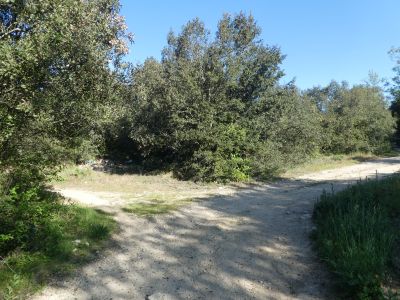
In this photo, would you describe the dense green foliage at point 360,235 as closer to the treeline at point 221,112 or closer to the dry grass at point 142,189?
the dry grass at point 142,189

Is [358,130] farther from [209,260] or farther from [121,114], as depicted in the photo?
[209,260]

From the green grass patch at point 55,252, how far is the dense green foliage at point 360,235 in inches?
174

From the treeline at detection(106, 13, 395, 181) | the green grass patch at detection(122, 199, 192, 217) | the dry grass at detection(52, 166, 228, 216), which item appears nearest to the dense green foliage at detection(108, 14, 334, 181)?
the treeline at detection(106, 13, 395, 181)

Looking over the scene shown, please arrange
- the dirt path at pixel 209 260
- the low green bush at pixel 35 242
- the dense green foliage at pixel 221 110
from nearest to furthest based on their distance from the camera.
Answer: the dirt path at pixel 209 260
the low green bush at pixel 35 242
the dense green foliage at pixel 221 110

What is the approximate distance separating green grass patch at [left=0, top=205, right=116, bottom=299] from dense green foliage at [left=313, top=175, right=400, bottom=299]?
4.41 metres

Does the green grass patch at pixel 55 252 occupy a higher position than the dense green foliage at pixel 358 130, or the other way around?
the dense green foliage at pixel 358 130

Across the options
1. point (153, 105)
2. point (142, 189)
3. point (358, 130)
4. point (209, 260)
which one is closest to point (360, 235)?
point (209, 260)

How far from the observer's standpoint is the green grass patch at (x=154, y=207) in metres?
10.5

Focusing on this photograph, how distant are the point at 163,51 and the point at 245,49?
26.2ft

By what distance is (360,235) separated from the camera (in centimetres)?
637

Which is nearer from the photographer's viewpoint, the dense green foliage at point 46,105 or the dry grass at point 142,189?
the dense green foliage at point 46,105

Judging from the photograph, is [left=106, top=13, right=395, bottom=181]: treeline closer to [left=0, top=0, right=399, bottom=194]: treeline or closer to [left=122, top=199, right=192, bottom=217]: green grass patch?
[left=0, top=0, right=399, bottom=194]: treeline

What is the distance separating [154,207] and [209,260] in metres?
4.55

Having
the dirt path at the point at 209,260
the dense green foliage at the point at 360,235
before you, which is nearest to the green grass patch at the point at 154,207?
the dirt path at the point at 209,260
